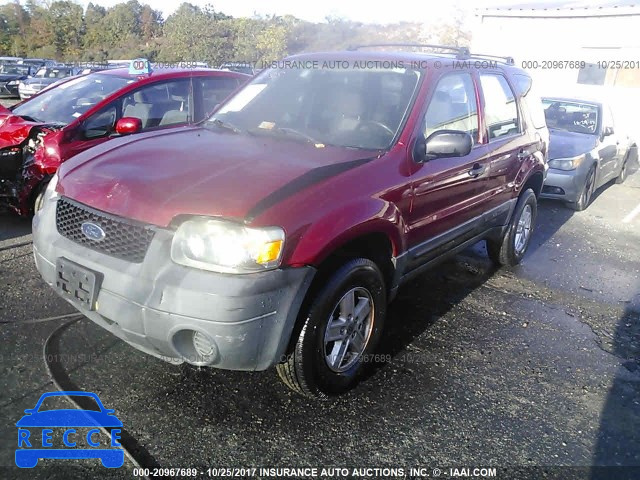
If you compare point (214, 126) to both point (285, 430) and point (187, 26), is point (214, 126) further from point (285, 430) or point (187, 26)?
point (187, 26)

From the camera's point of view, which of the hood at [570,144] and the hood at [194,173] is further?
the hood at [570,144]

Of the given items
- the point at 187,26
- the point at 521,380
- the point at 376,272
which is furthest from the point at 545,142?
the point at 187,26

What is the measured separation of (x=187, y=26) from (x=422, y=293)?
1475 inches

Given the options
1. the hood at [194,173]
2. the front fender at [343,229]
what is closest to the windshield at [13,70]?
the hood at [194,173]

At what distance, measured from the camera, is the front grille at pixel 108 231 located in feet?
8.25

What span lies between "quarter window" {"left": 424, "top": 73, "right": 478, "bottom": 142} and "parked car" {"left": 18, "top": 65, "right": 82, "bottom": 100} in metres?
17.4

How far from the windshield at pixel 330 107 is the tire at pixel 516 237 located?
2.12 metres

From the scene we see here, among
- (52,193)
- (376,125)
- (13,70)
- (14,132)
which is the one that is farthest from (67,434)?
(13,70)

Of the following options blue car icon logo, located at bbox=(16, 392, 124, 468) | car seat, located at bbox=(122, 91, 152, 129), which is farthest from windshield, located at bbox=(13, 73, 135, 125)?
blue car icon logo, located at bbox=(16, 392, 124, 468)

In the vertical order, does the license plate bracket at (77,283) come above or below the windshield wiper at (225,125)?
below

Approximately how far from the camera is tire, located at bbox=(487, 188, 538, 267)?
5.06 m

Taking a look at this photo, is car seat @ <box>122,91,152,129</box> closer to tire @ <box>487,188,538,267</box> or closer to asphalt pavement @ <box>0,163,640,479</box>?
asphalt pavement @ <box>0,163,640,479</box>

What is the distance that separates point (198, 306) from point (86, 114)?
366cm

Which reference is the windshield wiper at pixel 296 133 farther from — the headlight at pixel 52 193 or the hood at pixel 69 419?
the hood at pixel 69 419
